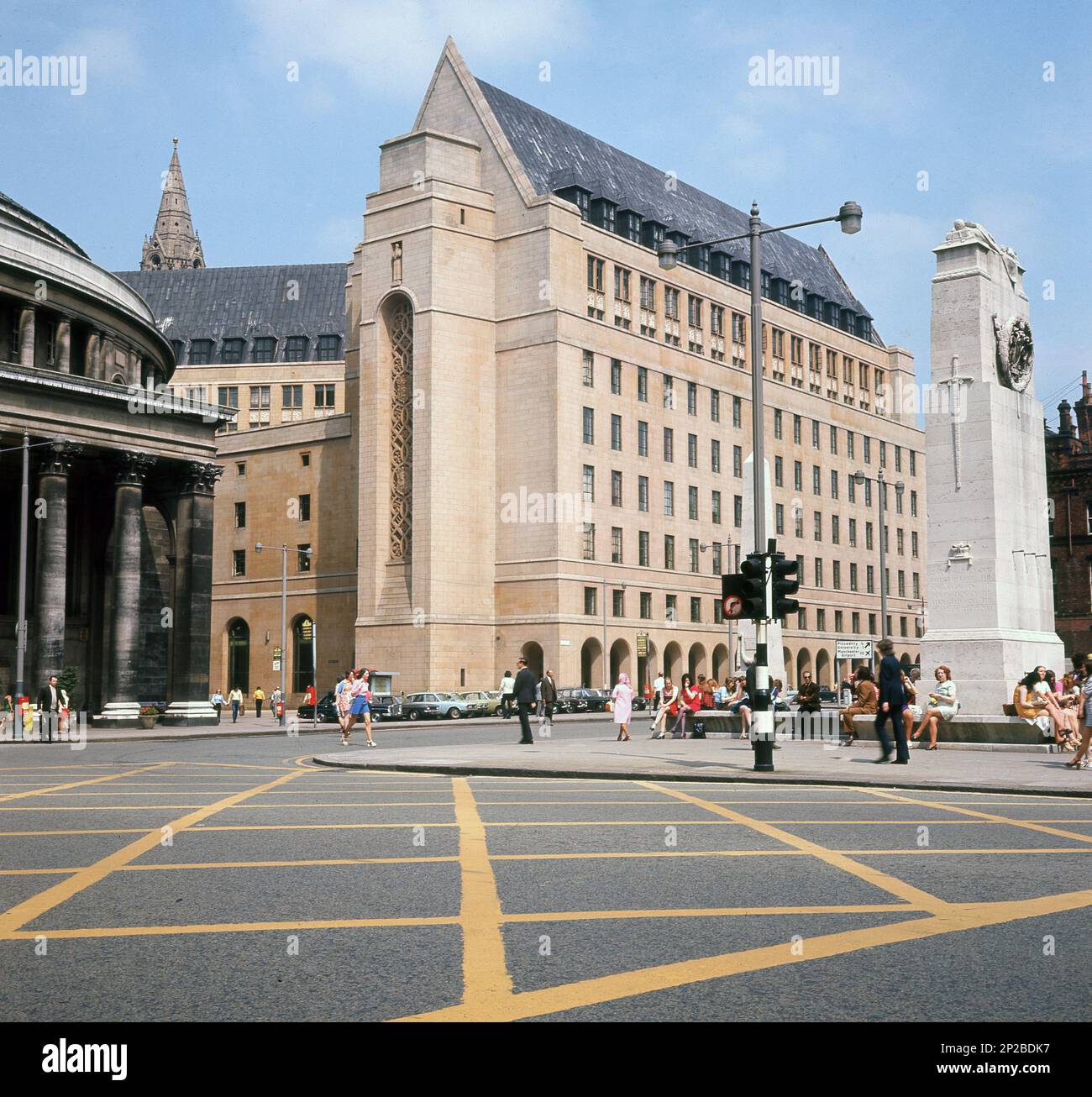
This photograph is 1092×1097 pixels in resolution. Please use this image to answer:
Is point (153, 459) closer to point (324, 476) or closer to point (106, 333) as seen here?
point (106, 333)

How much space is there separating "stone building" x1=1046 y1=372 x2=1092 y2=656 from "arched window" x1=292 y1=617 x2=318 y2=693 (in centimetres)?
4934

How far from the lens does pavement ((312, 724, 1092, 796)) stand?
1795cm

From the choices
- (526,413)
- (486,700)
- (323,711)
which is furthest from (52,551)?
(526,413)

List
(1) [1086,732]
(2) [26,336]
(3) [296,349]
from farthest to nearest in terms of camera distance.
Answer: (3) [296,349], (2) [26,336], (1) [1086,732]

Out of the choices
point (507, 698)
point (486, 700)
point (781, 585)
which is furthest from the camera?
point (486, 700)

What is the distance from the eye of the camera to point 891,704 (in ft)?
68.9

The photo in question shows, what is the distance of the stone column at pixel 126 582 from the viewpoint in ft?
167

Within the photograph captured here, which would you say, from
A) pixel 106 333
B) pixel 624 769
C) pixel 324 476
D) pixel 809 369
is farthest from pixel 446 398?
pixel 624 769

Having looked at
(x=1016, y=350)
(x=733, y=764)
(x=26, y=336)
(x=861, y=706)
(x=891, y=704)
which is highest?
(x=26, y=336)

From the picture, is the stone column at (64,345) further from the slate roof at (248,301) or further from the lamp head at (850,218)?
the slate roof at (248,301)

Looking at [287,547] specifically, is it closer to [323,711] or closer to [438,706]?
[438,706]

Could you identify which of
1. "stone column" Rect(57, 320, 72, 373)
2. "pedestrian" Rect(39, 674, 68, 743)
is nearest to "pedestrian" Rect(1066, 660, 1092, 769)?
"pedestrian" Rect(39, 674, 68, 743)

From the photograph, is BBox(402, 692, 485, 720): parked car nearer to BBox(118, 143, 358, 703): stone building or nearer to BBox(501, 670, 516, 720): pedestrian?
BBox(501, 670, 516, 720): pedestrian

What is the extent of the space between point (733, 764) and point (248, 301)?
367 feet
